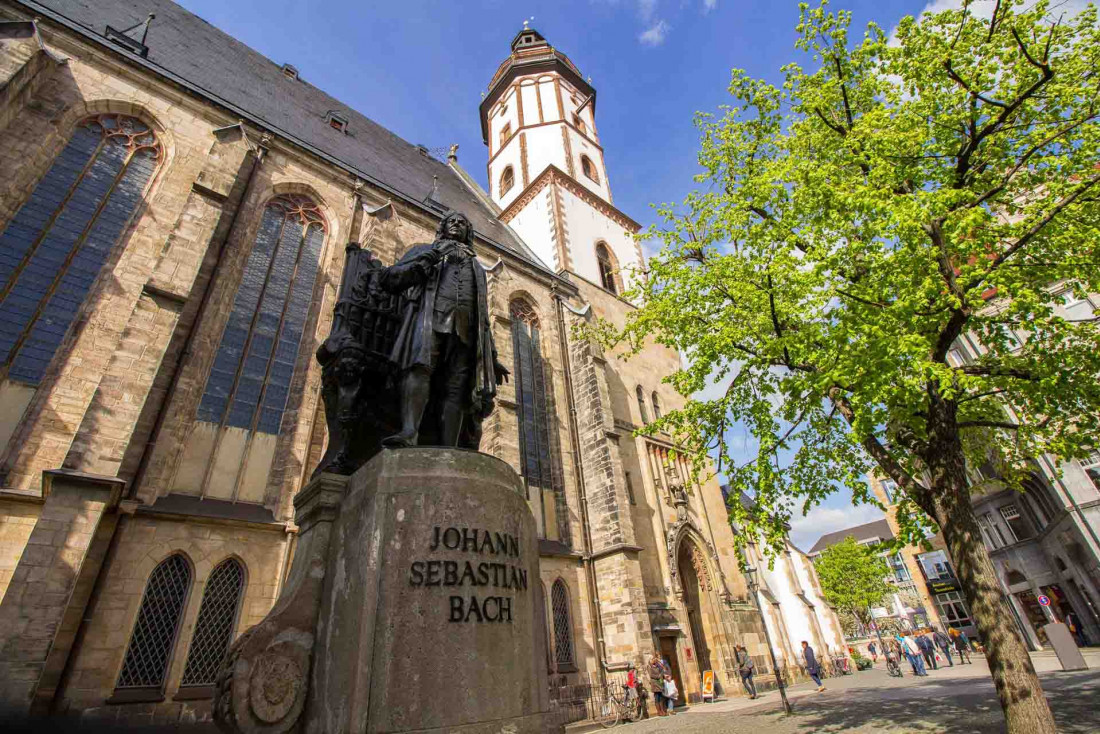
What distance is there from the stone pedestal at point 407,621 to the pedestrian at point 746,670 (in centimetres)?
1533

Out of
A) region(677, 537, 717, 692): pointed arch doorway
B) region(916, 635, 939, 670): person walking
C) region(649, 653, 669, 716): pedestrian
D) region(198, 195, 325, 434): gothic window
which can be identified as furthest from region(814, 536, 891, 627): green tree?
region(198, 195, 325, 434): gothic window

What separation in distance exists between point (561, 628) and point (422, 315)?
1181 centimetres

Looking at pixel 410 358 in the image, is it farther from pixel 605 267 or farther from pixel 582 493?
pixel 605 267

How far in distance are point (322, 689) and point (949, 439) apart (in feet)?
24.9

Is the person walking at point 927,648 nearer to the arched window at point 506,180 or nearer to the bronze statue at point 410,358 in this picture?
the bronze statue at point 410,358

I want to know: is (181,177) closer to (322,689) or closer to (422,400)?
(422,400)

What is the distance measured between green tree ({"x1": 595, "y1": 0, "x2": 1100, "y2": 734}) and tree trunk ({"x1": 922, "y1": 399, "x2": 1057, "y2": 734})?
0.07 feet

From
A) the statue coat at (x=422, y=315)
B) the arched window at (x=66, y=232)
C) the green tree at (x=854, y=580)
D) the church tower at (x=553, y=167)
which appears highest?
the church tower at (x=553, y=167)

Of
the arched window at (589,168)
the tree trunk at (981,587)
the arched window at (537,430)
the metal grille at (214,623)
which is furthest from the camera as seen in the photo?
the arched window at (589,168)

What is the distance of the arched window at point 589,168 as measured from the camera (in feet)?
92.7

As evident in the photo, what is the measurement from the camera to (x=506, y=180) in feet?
95.9

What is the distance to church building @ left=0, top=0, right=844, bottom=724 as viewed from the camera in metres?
7.38

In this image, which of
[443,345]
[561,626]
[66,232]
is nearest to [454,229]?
[443,345]

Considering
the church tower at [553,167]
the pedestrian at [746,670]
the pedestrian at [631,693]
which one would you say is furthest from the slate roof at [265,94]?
the pedestrian at [746,670]
